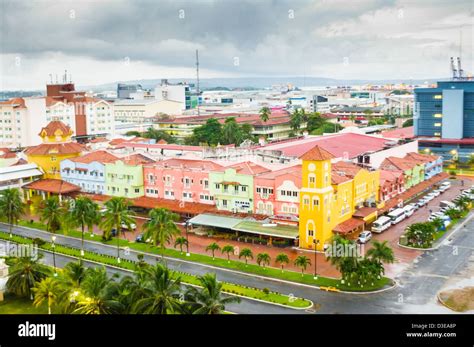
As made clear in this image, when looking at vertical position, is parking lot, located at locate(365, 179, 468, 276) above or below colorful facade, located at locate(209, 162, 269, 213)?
below

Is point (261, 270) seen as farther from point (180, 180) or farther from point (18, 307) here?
point (180, 180)

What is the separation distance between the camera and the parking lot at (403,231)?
32.5m

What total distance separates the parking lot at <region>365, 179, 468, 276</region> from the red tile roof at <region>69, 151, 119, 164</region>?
80.1ft

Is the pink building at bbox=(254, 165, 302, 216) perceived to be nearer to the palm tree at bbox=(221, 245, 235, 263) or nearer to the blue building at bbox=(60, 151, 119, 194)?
the palm tree at bbox=(221, 245, 235, 263)

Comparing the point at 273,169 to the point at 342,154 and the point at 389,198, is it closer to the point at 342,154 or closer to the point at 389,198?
the point at 389,198

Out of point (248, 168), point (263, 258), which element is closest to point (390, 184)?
point (248, 168)

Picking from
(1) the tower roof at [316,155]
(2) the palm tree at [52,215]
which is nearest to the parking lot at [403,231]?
(1) the tower roof at [316,155]

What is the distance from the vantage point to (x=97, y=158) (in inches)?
2023

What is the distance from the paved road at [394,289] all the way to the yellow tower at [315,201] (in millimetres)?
5797

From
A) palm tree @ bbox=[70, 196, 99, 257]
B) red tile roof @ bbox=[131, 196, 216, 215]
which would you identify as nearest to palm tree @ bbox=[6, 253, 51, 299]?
palm tree @ bbox=[70, 196, 99, 257]

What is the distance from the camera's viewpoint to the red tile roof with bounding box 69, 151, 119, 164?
166ft

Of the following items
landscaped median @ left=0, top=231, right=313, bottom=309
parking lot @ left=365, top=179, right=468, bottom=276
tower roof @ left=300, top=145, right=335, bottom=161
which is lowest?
landscaped median @ left=0, top=231, right=313, bottom=309

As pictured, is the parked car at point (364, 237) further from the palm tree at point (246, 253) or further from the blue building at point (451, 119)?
the blue building at point (451, 119)
